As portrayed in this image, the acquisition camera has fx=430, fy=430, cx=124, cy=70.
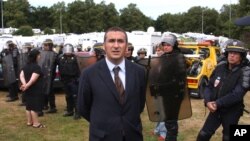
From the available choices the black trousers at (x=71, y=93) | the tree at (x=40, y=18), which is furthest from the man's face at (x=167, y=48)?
the tree at (x=40, y=18)

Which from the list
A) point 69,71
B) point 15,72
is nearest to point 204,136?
point 69,71

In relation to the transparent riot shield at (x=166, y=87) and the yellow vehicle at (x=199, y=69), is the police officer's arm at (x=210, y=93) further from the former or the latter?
the yellow vehicle at (x=199, y=69)

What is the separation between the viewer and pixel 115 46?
3.77 m

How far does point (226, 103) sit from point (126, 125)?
6.07ft

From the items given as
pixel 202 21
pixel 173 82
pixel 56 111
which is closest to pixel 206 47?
pixel 56 111

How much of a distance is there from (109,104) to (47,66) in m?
6.68

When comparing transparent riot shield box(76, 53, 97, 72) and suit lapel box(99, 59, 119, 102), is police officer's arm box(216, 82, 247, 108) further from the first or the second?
transparent riot shield box(76, 53, 97, 72)

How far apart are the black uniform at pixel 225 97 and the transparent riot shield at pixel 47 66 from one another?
213 inches

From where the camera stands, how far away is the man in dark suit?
380cm

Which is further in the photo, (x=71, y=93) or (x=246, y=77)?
(x=71, y=93)

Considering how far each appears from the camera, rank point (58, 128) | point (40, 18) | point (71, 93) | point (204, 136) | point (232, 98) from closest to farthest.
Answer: point (232, 98) → point (204, 136) → point (58, 128) → point (71, 93) → point (40, 18)

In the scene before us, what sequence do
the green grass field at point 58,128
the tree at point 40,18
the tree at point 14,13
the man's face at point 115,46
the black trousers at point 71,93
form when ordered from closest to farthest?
the man's face at point 115,46 < the green grass field at point 58,128 < the black trousers at point 71,93 < the tree at point 14,13 < the tree at point 40,18

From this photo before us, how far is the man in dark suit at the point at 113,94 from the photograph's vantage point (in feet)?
12.5

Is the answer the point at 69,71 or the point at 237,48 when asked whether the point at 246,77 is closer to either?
the point at 237,48
